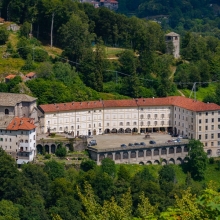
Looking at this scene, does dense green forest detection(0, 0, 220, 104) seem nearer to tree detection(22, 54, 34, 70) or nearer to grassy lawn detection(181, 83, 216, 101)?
tree detection(22, 54, 34, 70)

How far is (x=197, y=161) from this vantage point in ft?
268

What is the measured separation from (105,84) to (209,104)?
11806 millimetres

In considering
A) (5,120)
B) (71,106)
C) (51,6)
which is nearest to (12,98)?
(5,120)

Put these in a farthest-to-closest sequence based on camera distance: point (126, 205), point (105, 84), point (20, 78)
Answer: point (105, 84) < point (20, 78) < point (126, 205)

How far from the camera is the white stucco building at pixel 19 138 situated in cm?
7700

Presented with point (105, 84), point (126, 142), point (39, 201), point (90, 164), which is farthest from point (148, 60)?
point (39, 201)

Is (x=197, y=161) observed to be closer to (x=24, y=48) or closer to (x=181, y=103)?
(x=181, y=103)

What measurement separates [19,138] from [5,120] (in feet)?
7.91

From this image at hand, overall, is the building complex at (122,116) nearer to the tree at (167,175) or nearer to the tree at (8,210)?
the tree at (167,175)

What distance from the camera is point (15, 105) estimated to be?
79625 mm

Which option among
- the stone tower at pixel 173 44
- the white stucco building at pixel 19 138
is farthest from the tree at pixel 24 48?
the stone tower at pixel 173 44

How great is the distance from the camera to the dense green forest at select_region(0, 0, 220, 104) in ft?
288

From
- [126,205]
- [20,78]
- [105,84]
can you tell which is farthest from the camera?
[105,84]

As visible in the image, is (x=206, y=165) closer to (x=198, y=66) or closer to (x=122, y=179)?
(x=122, y=179)
